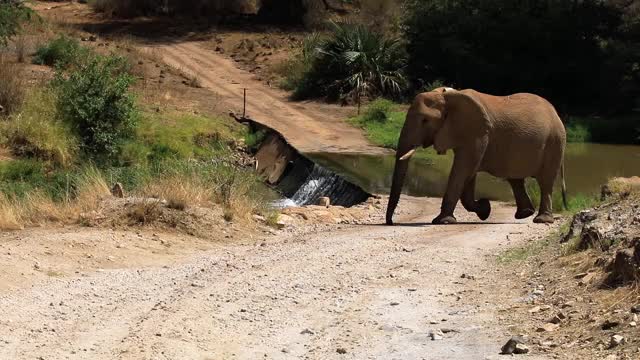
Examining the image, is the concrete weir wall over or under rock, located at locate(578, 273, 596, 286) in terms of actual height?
under

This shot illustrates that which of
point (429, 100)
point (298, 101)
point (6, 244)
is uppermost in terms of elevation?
point (429, 100)

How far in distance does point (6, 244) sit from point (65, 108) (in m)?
16.0

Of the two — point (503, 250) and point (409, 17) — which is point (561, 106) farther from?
point (503, 250)

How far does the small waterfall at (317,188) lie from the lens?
22.7m

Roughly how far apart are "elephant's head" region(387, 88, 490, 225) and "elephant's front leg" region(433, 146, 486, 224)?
0.20 m

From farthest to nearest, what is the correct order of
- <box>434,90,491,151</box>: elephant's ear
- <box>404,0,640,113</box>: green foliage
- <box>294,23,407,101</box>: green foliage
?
1. <box>404,0,640,113</box>: green foliage
2. <box>294,23,407,101</box>: green foliage
3. <box>434,90,491,151</box>: elephant's ear

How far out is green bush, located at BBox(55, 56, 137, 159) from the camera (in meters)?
26.9

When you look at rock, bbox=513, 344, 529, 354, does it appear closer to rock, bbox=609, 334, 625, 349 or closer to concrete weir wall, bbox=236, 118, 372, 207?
rock, bbox=609, 334, 625, 349

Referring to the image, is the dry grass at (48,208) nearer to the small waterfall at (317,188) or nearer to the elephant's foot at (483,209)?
the elephant's foot at (483,209)

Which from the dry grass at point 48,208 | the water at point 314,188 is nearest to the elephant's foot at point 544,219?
the water at point 314,188

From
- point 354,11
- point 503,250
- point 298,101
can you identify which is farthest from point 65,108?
point 354,11

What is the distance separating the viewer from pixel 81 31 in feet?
159

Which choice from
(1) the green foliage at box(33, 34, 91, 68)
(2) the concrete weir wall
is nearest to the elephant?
(2) the concrete weir wall

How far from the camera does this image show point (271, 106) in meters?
36.6
